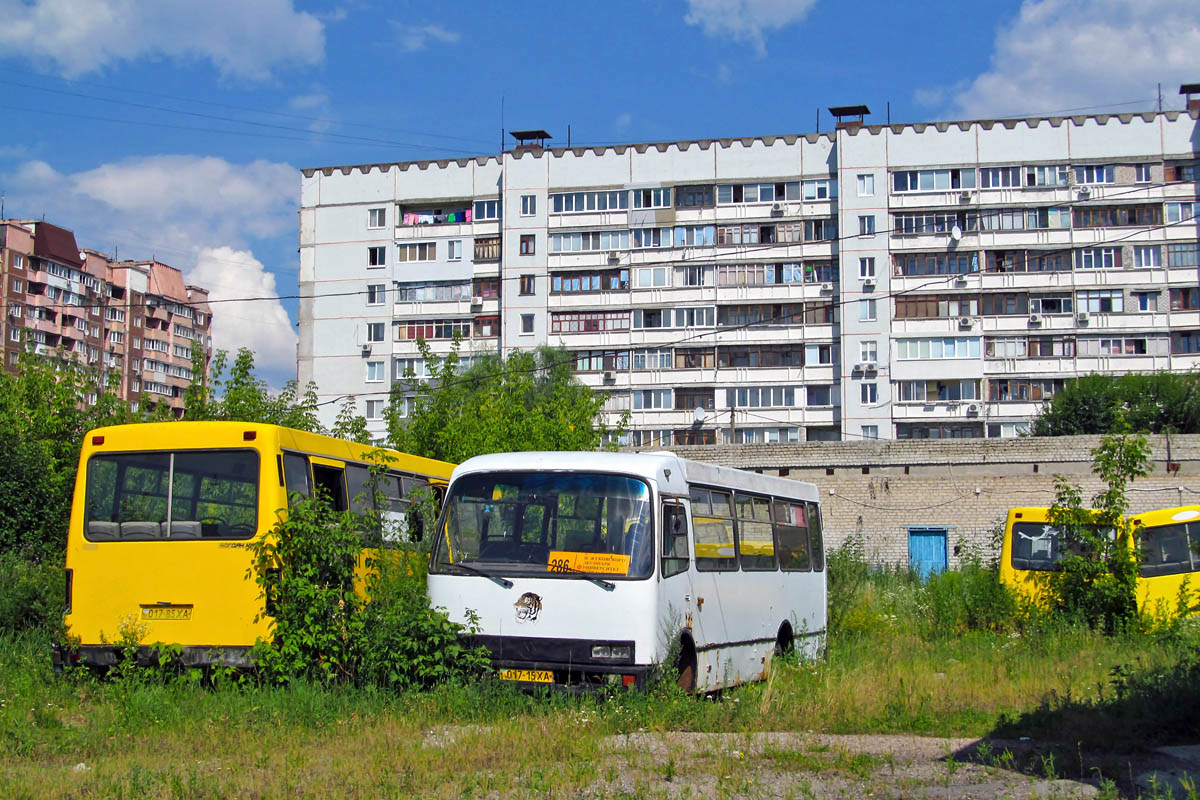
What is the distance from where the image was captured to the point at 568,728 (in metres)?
9.13

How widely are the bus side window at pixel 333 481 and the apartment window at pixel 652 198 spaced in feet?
183

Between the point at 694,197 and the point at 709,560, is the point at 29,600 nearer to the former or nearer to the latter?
the point at 709,560

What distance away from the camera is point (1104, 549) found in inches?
696

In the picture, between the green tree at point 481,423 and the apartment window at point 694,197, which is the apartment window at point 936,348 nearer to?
the apartment window at point 694,197

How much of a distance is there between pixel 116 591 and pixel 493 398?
20712 mm

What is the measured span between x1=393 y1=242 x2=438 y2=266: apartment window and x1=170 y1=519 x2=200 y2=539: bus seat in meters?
60.1

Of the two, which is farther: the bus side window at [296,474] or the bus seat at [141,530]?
the bus side window at [296,474]

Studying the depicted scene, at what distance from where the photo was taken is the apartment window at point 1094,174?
2549 inches

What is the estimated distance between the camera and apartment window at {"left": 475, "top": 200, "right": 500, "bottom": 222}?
70875mm

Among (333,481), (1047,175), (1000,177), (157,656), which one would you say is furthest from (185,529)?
(1047,175)

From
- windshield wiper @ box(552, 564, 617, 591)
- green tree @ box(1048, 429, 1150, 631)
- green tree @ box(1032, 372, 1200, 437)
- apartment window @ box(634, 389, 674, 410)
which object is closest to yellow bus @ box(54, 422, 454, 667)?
windshield wiper @ box(552, 564, 617, 591)

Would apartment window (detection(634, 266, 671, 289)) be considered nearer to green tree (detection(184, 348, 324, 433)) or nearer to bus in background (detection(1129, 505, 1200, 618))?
green tree (detection(184, 348, 324, 433))

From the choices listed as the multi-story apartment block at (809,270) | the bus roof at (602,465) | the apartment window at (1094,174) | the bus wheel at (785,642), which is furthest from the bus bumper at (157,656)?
the apartment window at (1094,174)

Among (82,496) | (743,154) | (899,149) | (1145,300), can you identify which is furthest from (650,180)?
(82,496)
